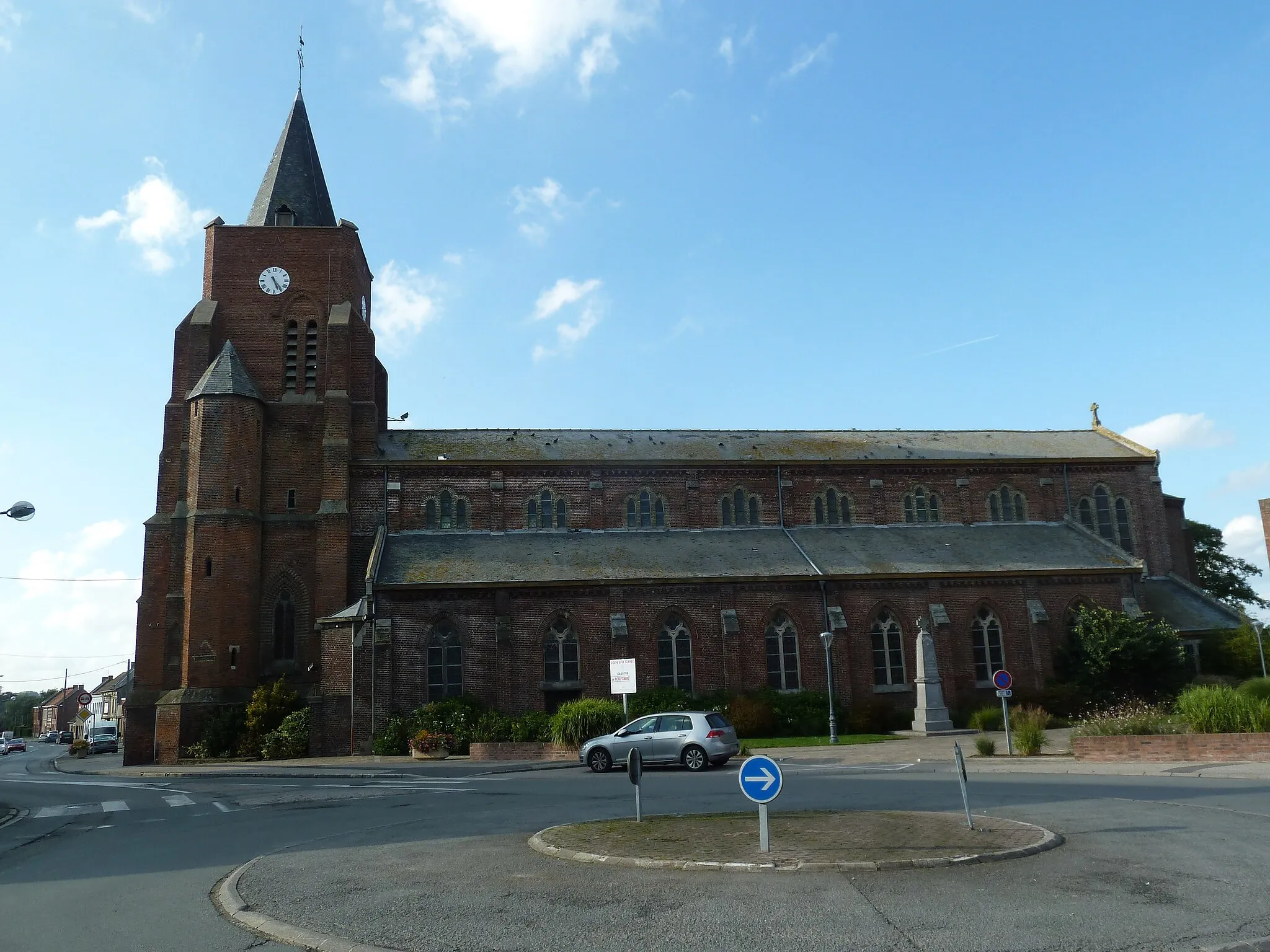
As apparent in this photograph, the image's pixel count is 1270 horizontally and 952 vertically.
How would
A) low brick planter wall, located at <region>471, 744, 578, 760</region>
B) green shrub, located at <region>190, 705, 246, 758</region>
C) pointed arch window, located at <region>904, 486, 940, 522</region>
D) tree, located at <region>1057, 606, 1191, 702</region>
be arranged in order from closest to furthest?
low brick planter wall, located at <region>471, 744, 578, 760</region> → green shrub, located at <region>190, 705, 246, 758</region> → tree, located at <region>1057, 606, 1191, 702</region> → pointed arch window, located at <region>904, 486, 940, 522</region>

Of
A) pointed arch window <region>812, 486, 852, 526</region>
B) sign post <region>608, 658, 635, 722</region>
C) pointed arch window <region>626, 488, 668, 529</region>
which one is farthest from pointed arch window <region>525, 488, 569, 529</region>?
sign post <region>608, 658, 635, 722</region>

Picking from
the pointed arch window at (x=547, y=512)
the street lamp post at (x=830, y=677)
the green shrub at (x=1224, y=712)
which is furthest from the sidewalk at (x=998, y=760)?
the pointed arch window at (x=547, y=512)

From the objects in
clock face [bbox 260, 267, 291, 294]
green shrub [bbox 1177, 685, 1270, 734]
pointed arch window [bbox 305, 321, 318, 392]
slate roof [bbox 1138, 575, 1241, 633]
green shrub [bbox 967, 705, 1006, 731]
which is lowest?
green shrub [bbox 967, 705, 1006, 731]

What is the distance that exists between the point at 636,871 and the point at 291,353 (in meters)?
33.9

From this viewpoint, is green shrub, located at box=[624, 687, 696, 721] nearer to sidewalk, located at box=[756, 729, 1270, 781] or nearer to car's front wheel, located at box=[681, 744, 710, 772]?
sidewalk, located at box=[756, 729, 1270, 781]

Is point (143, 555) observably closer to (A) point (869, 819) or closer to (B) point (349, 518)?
(B) point (349, 518)

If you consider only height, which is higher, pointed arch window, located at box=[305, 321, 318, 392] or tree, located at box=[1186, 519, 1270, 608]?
pointed arch window, located at box=[305, 321, 318, 392]

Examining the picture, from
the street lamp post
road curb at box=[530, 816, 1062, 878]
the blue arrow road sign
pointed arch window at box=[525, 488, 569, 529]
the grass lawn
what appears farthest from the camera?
pointed arch window at box=[525, 488, 569, 529]

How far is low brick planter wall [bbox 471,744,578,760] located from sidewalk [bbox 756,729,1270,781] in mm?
5983

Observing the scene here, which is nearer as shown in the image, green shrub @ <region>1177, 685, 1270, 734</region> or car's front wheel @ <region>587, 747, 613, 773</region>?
green shrub @ <region>1177, 685, 1270, 734</region>

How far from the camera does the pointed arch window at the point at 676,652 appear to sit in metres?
36.5

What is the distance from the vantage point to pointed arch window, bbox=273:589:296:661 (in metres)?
36.6

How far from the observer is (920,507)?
4325cm

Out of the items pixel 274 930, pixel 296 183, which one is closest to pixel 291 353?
pixel 296 183
